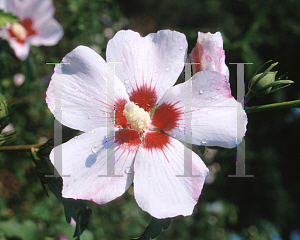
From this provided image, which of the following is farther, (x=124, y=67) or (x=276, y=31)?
(x=276, y=31)

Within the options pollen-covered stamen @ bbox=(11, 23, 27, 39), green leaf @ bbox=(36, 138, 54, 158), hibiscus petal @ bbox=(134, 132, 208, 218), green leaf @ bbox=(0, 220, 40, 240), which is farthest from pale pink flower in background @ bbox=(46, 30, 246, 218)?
pollen-covered stamen @ bbox=(11, 23, 27, 39)

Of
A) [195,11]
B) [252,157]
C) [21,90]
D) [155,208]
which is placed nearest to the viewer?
[155,208]

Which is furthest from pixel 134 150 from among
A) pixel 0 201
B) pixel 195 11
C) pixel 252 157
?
pixel 195 11

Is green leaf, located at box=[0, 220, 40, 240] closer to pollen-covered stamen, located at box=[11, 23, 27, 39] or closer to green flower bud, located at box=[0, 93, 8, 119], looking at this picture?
green flower bud, located at box=[0, 93, 8, 119]

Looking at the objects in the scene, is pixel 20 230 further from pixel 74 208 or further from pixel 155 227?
pixel 155 227

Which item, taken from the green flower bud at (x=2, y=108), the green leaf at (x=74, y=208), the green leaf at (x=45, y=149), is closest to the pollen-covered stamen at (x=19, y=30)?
the green flower bud at (x=2, y=108)

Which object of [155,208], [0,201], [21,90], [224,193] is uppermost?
[21,90]

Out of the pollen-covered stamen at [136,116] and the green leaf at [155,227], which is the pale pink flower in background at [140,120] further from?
the green leaf at [155,227]

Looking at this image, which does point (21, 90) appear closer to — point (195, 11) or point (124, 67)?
point (124, 67)

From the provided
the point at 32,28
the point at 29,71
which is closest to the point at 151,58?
the point at 29,71
